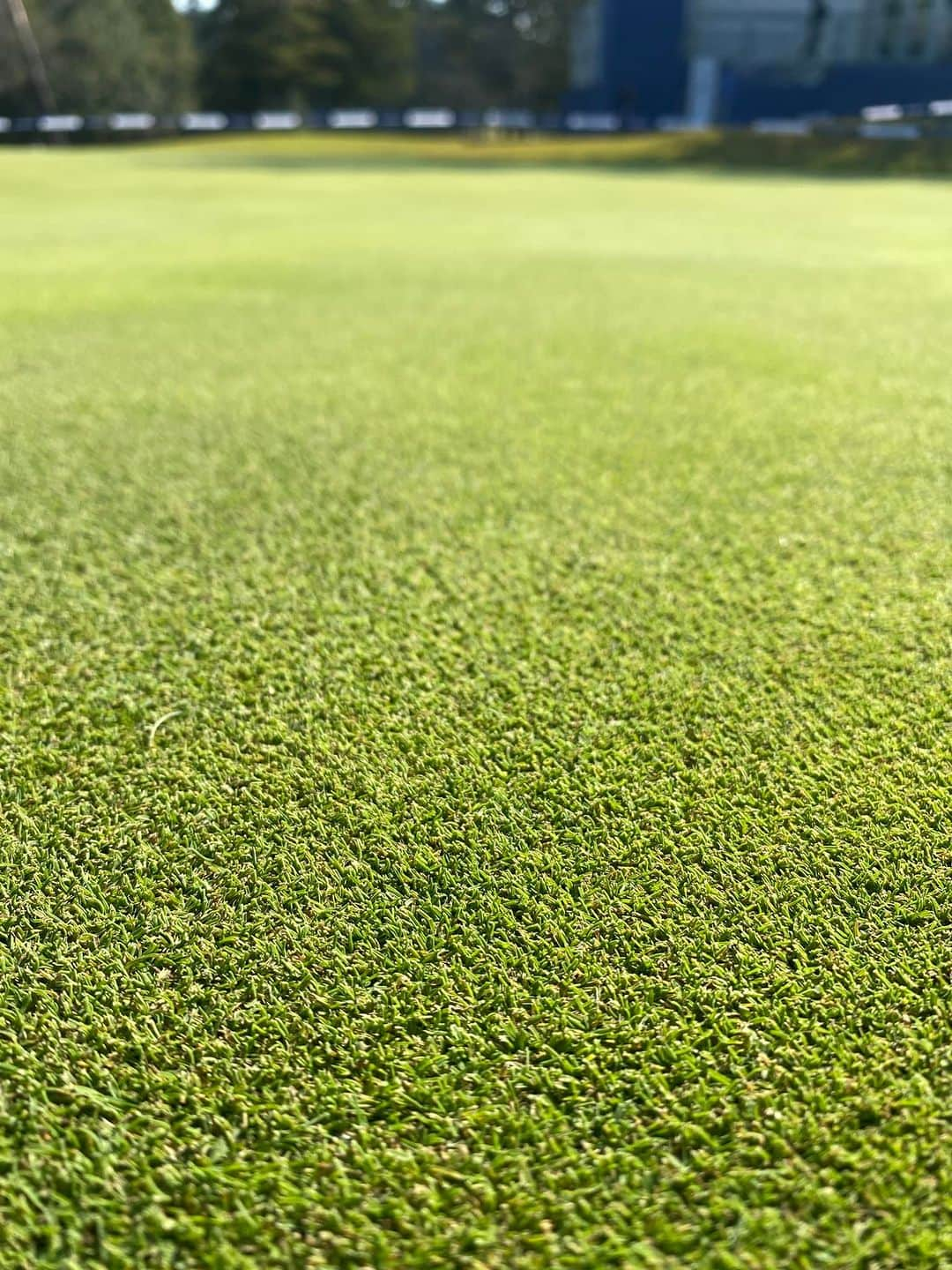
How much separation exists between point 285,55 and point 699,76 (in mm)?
17856

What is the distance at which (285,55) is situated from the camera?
36.3 metres

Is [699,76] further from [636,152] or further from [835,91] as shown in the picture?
[636,152]

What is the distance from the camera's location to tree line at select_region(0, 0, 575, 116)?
32125mm

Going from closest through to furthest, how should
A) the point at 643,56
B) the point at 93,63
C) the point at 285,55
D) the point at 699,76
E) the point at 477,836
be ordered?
the point at 477,836
the point at 699,76
the point at 643,56
the point at 93,63
the point at 285,55

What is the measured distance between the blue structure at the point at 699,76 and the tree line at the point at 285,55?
339 inches

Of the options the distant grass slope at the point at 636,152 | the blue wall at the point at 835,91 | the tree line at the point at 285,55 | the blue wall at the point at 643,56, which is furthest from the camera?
the tree line at the point at 285,55

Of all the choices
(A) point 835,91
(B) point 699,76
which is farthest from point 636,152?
(B) point 699,76

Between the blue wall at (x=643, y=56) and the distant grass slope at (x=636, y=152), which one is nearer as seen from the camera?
the distant grass slope at (x=636, y=152)

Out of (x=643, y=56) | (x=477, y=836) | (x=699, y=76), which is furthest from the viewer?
(x=643, y=56)

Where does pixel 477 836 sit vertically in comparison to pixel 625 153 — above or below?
above

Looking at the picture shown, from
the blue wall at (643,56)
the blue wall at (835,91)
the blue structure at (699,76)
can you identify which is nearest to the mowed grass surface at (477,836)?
the blue wall at (835,91)

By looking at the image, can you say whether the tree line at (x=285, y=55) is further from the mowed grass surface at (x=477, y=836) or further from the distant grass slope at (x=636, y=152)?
the mowed grass surface at (x=477, y=836)

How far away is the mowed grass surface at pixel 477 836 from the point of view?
689 millimetres

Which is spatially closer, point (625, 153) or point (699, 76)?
point (625, 153)
